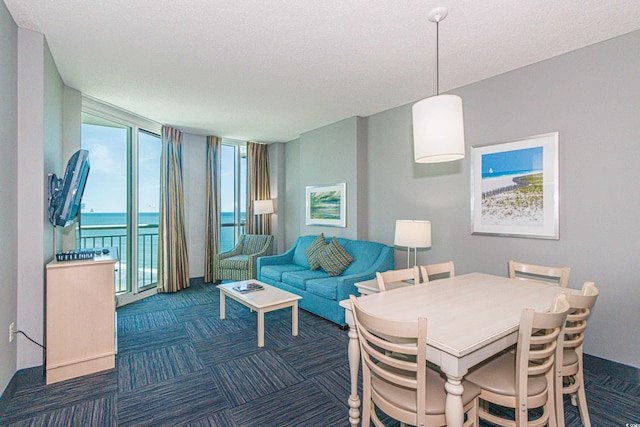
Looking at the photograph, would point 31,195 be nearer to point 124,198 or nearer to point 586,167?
point 124,198

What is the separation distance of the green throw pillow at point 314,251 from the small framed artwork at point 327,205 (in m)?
0.45

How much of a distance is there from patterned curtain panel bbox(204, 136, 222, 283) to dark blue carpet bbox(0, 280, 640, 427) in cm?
227

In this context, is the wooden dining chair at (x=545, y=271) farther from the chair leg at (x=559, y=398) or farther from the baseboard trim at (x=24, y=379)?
the baseboard trim at (x=24, y=379)

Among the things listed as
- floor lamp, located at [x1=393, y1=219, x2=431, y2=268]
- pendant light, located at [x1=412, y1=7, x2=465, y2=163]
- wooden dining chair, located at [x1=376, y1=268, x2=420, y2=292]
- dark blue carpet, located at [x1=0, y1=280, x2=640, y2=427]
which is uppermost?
pendant light, located at [x1=412, y1=7, x2=465, y2=163]

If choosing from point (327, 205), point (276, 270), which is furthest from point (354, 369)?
Result: point (327, 205)

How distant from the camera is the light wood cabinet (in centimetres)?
242

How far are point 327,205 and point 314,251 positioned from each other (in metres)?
0.87

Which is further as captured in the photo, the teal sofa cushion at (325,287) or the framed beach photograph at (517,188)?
the teal sofa cushion at (325,287)

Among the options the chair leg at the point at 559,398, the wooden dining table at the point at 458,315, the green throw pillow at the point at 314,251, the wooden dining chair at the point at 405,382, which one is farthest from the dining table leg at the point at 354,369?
the green throw pillow at the point at 314,251

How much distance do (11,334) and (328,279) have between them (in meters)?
2.88

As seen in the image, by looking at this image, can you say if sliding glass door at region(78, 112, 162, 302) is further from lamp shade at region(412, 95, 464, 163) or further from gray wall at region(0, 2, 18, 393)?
lamp shade at region(412, 95, 464, 163)

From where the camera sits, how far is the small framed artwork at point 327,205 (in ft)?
15.7

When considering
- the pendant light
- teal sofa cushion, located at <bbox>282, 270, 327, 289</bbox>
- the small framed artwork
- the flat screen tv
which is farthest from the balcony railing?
the pendant light

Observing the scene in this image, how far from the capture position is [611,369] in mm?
2502
